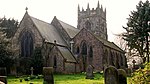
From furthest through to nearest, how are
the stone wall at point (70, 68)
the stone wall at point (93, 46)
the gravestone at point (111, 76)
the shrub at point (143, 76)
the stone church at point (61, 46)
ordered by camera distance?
the stone wall at point (93, 46), the stone church at point (61, 46), the stone wall at point (70, 68), the gravestone at point (111, 76), the shrub at point (143, 76)

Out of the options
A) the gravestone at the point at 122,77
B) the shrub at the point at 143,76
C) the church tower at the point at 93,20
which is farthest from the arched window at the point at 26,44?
the shrub at the point at 143,76

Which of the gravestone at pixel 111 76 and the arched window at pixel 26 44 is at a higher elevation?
the arched window at pixel 26 44

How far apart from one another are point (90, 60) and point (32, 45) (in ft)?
31.9

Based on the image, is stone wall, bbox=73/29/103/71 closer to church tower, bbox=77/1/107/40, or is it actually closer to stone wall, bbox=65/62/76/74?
stone wall, bbox=65/62/76/74

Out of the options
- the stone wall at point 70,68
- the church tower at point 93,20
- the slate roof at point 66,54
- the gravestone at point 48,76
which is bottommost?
the gravestone at point 48,76

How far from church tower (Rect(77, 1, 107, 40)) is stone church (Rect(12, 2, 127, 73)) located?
44.9 feet

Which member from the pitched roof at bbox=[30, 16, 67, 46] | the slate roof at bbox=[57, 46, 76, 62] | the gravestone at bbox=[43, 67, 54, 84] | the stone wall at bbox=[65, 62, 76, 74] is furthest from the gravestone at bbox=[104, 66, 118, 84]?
the pitched roof at bbox=[30, 16, 67, 46]

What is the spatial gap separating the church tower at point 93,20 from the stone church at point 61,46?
1369 centimetres

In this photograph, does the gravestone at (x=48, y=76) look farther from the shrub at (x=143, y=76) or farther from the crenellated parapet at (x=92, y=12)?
the crenellated parapet at (x=92, y=12)

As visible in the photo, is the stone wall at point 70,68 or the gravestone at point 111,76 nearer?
the gravestone at point 111,76

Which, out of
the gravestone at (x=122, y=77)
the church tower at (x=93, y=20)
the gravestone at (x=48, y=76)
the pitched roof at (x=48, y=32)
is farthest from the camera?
the church tower at (x=93, y=20)

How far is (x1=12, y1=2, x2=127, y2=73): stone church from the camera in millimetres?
40688

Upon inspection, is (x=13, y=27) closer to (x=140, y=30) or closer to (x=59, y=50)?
(x=59, y=50)

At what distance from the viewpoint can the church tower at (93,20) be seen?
6306cm
